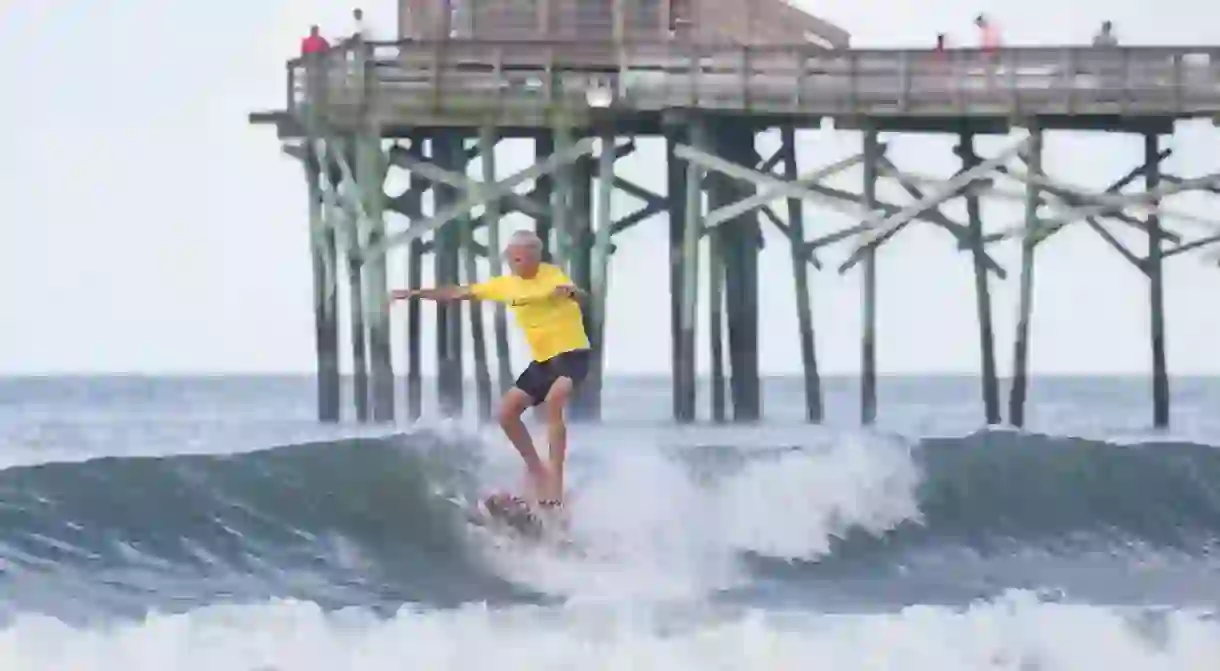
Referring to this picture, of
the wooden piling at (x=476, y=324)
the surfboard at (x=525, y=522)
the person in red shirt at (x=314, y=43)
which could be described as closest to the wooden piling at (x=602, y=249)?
the wooden piling at (x=476, y=324)

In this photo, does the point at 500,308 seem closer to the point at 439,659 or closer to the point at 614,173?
the point at 614,173

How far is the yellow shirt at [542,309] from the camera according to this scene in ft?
32.7

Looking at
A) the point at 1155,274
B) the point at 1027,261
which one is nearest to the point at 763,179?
the point at 1027,261

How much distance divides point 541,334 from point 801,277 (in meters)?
9.20

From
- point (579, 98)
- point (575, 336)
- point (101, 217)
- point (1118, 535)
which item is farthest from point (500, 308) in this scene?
point (575, 336)

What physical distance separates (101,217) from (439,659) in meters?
7.49

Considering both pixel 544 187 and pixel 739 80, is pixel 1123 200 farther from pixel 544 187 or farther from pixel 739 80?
pixel 544 187

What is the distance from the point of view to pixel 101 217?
16.1 m

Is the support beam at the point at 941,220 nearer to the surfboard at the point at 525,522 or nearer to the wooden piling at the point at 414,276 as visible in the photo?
the wooden piling at the point at 414,276

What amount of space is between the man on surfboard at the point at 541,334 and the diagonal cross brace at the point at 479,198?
24.7 ft

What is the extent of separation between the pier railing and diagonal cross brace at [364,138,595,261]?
0.32m

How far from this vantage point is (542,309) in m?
10.2

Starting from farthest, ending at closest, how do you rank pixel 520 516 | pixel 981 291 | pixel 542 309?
pixel 981 291
pixel 520 516
pixel 542 309

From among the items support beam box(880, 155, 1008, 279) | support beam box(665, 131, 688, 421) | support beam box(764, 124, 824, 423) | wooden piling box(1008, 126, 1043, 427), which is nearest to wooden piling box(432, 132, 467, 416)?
support beam box(665, 131, 688, 421)
